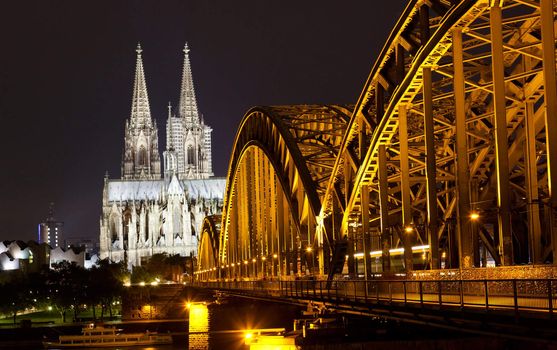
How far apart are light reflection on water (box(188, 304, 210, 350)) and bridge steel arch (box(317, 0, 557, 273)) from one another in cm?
4367

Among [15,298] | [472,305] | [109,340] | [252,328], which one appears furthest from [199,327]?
[472,305]

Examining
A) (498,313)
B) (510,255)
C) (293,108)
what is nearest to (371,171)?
(510,255)

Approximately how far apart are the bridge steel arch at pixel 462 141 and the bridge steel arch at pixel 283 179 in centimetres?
680

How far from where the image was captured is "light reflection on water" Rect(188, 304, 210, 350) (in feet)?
323

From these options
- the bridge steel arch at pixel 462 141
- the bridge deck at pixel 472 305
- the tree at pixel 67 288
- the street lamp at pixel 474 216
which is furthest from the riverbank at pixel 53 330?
the street lamp at pixel 474 216

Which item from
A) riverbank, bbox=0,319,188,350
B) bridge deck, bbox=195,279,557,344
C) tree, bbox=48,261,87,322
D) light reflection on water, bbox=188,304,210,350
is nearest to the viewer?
bridge deck, bbox=195,279,557,344

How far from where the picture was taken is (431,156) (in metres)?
34.9

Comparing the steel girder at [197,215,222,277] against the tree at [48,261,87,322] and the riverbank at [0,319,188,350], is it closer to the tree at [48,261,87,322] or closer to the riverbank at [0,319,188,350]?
the riverbank at [0,319,188,350]

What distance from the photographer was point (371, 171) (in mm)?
45219

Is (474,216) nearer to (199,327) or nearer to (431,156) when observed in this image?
(431,156)

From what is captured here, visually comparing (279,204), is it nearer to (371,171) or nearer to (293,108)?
(293,108)

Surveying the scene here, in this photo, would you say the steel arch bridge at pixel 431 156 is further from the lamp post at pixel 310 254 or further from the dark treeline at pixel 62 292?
the dark treeline at pixel 62 292

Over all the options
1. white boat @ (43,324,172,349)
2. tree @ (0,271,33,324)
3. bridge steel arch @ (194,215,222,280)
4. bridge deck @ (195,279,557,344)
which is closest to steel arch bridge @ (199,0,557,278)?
bridge deck @ (195,279,557,344)

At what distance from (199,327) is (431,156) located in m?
79.6
